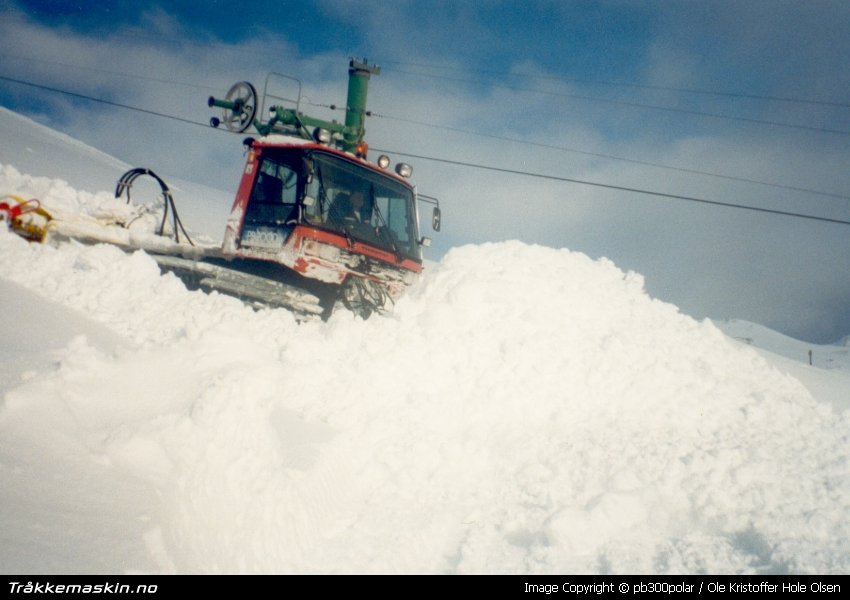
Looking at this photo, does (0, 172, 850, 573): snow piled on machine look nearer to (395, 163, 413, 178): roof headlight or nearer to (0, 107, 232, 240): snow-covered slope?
(395, 163, 413, 178): roof headlight

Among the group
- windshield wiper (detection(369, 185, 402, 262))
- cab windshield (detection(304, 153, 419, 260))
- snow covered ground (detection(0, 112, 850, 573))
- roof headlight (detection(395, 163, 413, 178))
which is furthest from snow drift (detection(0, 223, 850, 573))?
roof headlight (detection(395, 163, 413, 178))

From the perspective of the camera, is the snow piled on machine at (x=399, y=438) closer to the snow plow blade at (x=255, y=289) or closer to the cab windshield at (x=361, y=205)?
the snow plow blade at (x=255, y=289)

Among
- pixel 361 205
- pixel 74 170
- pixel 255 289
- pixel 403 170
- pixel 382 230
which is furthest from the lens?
pixel 74 170

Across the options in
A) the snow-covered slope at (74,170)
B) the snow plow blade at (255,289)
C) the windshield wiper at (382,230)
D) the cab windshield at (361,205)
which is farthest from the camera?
the snow-covered slope at (74,170)

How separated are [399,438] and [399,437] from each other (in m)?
0.02

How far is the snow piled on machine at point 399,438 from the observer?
8.93 feet

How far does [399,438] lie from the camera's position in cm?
414

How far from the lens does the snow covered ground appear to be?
8.93 ft

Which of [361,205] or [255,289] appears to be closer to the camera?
[255,289]

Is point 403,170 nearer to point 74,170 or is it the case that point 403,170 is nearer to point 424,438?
point 424,438

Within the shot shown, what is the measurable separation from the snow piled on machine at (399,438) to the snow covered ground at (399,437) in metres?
0.02

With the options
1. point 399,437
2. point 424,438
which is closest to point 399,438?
point 399,437

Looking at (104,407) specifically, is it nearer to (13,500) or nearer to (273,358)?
(13,500)

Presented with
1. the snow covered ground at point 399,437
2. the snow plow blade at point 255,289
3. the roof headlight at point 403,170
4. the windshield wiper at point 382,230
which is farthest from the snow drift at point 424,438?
the roof headlight at point 403,170
